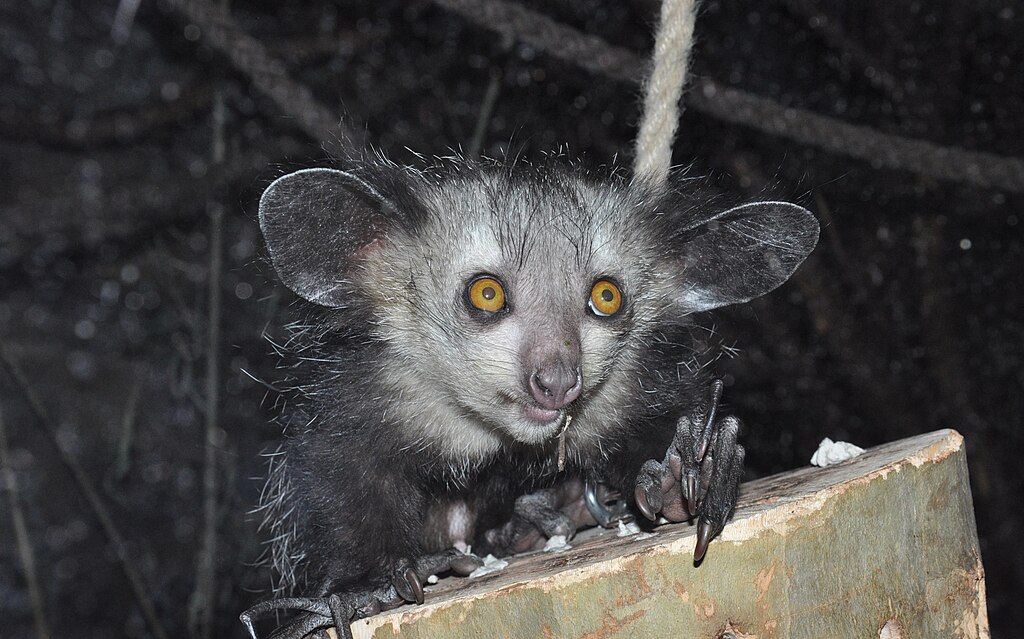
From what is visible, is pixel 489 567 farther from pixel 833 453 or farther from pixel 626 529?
pixel 833 453

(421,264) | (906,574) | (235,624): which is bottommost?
(235,624)

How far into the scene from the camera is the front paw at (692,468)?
1.59 metres

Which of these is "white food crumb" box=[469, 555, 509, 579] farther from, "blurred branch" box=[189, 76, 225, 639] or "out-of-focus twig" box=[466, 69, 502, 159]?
"blurred branch" box=[189, 76, 225, 639]

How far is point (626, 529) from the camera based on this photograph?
1.77m

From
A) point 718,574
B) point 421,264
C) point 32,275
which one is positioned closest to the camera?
point 718,574

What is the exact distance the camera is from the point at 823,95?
296cm

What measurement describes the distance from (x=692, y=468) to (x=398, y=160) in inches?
44.7

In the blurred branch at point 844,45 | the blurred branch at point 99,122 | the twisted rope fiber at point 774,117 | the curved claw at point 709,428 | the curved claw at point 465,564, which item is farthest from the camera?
the blurred branch at point 99,122

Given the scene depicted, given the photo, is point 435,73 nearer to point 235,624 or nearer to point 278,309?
point 278,309

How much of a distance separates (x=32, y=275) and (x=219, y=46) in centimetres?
295

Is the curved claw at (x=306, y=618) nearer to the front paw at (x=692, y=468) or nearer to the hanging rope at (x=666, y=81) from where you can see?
the front paw at (x=692, y=468)

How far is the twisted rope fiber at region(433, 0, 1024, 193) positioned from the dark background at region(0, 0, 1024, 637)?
1.2 inches

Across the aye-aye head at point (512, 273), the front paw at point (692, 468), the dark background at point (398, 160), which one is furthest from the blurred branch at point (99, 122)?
the front paw at point (692, 468)

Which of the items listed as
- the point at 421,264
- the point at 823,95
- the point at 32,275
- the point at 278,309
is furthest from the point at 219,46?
the point at 32,275
